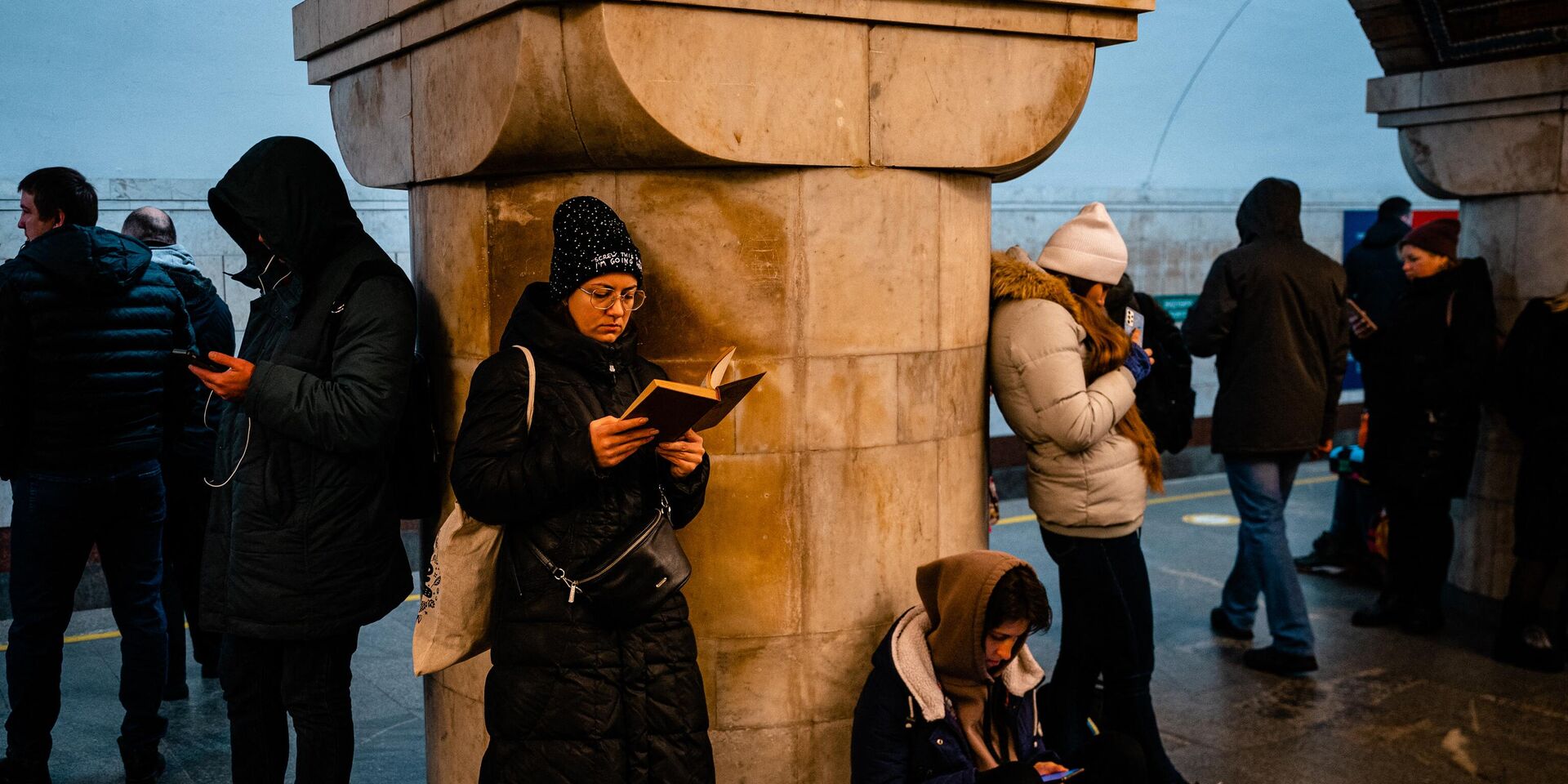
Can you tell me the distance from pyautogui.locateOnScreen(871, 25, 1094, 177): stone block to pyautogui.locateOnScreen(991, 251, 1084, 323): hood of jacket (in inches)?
12.7

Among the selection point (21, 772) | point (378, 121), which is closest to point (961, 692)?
point (378, 121)

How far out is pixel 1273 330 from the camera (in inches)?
235

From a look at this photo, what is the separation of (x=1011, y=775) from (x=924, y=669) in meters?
0.31

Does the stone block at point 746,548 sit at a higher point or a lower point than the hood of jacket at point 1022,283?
lower

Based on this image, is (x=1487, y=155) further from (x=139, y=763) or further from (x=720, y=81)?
(x=139, y=763)

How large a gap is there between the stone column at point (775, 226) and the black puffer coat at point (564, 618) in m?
0.55

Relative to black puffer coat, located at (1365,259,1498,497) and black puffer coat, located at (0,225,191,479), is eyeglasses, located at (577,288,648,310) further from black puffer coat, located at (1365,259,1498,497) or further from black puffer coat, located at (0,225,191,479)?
black puffer coat, located at (1365,259,1498,497)

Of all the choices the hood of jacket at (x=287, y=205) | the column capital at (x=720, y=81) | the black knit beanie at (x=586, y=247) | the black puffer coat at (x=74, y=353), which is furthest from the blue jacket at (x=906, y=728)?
the black puffer coat at (x=74, y=353)

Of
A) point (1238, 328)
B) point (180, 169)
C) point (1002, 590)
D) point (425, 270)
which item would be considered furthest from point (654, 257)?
point (180, 169)

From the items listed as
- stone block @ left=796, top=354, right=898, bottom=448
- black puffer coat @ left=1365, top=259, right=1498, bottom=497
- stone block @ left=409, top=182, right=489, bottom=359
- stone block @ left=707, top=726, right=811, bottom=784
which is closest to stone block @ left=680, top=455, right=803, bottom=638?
stone block @ left=796, top=354, right=898, bottom=448

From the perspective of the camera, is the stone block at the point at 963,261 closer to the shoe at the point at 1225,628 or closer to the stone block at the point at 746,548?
the stone block at the point at 746,548

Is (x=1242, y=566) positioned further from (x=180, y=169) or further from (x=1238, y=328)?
(x=180, y=169)

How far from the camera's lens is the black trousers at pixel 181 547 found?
5547 millimetres

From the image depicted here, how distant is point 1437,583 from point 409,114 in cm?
523
